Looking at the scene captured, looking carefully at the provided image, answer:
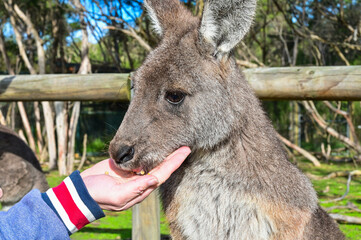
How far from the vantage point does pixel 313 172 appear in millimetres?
7246

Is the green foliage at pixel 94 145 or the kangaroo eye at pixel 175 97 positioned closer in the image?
the kangaroo eye at pixel 175 97

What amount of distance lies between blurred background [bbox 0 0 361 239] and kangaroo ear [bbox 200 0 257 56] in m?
4.31

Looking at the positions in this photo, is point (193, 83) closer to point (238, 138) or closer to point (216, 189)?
point (238, 138)

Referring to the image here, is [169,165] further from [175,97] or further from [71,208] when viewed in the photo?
[71,208]

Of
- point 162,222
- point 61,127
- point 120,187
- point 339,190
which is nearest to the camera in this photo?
point 120,187

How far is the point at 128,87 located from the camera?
2584 millimetres

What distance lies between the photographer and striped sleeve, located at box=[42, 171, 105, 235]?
1.25 metres

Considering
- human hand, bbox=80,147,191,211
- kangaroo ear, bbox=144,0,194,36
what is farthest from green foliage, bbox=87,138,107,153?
human hand, bbox=80,147,191,211

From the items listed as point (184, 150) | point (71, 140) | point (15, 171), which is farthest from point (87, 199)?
point (71, 140)

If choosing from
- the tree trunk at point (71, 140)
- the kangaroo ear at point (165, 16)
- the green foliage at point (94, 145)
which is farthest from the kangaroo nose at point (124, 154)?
the green foliage at point (94, 145)

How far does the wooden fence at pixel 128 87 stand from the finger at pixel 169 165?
938mm

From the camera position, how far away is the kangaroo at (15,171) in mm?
3379

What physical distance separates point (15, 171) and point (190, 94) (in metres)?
2.22

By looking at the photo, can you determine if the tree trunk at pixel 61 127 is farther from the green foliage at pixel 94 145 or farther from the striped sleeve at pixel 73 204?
the striped sleeve at pixel 73 204
